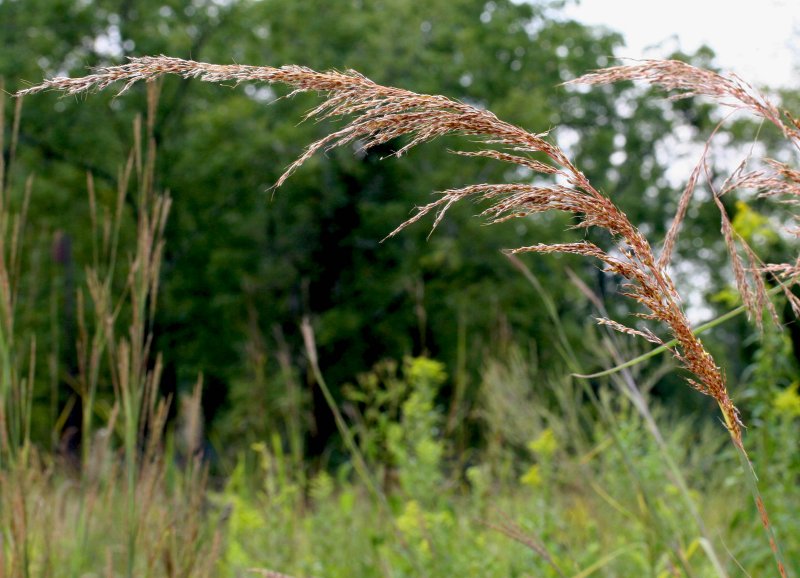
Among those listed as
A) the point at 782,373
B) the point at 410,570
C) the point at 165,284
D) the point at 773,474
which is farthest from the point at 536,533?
the point at 165,284

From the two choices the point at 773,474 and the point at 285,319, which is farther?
the point at 285,319

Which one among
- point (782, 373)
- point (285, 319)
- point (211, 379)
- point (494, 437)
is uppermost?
point (782, 373)

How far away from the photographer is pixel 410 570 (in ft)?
10.6

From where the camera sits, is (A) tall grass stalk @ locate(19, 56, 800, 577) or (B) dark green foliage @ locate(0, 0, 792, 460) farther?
(B) dark green foliage @ locate(0, 0, 792, 460)

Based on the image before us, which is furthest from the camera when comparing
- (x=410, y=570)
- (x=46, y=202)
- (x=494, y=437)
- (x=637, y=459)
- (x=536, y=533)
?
(x=46, y=202)

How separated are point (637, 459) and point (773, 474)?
0.46 meters

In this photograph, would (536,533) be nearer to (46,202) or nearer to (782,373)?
(782,373)

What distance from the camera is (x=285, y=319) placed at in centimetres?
1841

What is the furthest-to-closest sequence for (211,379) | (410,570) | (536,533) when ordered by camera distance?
(211,379) → (410,570) → (536,533)

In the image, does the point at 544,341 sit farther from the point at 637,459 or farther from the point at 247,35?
the point at 637,459

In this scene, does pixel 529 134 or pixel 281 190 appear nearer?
pixel 529 134

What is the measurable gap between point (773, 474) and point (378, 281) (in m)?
15.3

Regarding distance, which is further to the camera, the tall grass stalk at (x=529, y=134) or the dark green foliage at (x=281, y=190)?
the dark green foliage at (x=281, y=190)

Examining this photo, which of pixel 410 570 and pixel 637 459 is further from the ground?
pixel 637 459
